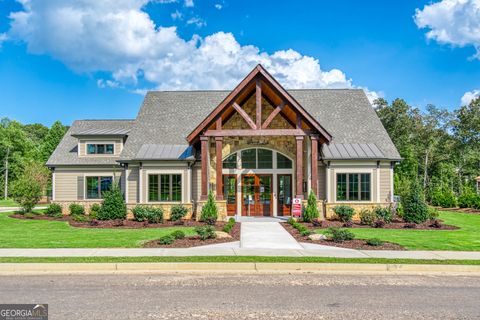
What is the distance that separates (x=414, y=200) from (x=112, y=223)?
50.8 feet

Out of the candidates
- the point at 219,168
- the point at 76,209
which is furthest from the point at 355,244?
the point at 76,209

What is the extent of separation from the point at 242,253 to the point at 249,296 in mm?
3805

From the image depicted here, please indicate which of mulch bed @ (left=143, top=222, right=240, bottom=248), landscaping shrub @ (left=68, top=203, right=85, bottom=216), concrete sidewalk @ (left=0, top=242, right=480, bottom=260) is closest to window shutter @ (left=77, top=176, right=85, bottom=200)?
landscaping shrub @ (left=68, top=203, right=85, bottom=216)

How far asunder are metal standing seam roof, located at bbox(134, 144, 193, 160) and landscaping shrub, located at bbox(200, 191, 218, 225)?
144 inches

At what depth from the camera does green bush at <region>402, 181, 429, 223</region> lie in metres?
18.7

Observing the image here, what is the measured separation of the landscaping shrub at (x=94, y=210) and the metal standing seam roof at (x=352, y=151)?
43.3 feet

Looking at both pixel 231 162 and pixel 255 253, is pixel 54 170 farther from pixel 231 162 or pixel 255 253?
pixel 255 253

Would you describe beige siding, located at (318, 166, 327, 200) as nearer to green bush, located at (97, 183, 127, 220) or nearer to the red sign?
the red sign

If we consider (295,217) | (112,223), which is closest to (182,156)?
(112,223)

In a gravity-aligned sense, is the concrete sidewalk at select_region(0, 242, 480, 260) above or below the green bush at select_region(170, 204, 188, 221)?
below

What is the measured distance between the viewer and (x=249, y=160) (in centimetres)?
2195

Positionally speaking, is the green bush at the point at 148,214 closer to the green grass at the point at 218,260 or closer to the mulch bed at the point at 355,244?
the mulch bed at the point at 355,244

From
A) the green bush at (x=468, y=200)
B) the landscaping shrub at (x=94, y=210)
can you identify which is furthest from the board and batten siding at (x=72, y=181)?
the green bush at (x=468, y=200)

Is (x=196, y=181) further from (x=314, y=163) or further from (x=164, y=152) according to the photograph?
(x=314, y=163)
